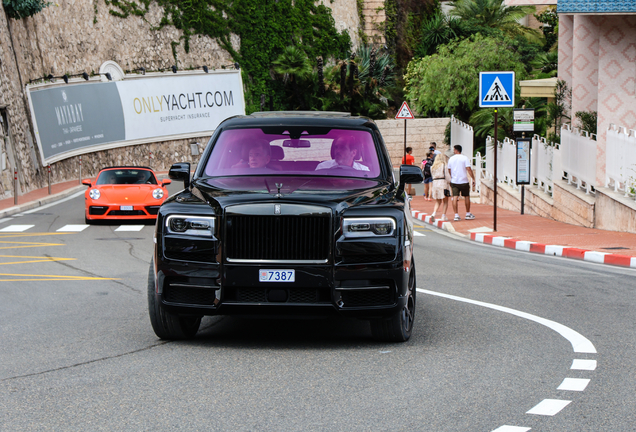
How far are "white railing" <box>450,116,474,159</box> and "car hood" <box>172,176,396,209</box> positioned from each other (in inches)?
1105

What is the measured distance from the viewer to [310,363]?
644cm

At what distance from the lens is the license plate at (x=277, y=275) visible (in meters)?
6.55

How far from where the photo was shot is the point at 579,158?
1947cm

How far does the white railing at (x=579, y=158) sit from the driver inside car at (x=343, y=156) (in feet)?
37.5

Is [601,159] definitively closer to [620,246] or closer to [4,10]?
[620,246]

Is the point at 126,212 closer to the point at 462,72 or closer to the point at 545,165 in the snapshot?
the point at 545,165

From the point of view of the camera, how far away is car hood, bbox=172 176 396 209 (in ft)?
22.1

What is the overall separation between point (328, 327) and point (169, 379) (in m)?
2.35

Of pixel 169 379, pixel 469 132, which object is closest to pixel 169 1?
pixel 469 132

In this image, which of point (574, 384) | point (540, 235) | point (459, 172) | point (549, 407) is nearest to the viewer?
point (549, 407)

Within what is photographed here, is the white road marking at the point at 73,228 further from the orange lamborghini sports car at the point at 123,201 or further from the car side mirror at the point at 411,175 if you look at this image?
the car side mirror at the point at 411,175

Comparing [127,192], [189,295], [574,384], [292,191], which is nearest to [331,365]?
[189,295]

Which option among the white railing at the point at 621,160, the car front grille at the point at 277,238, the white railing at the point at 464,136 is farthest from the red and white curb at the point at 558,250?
the white railing at the point at 464,136

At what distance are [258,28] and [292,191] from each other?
50.8 m
